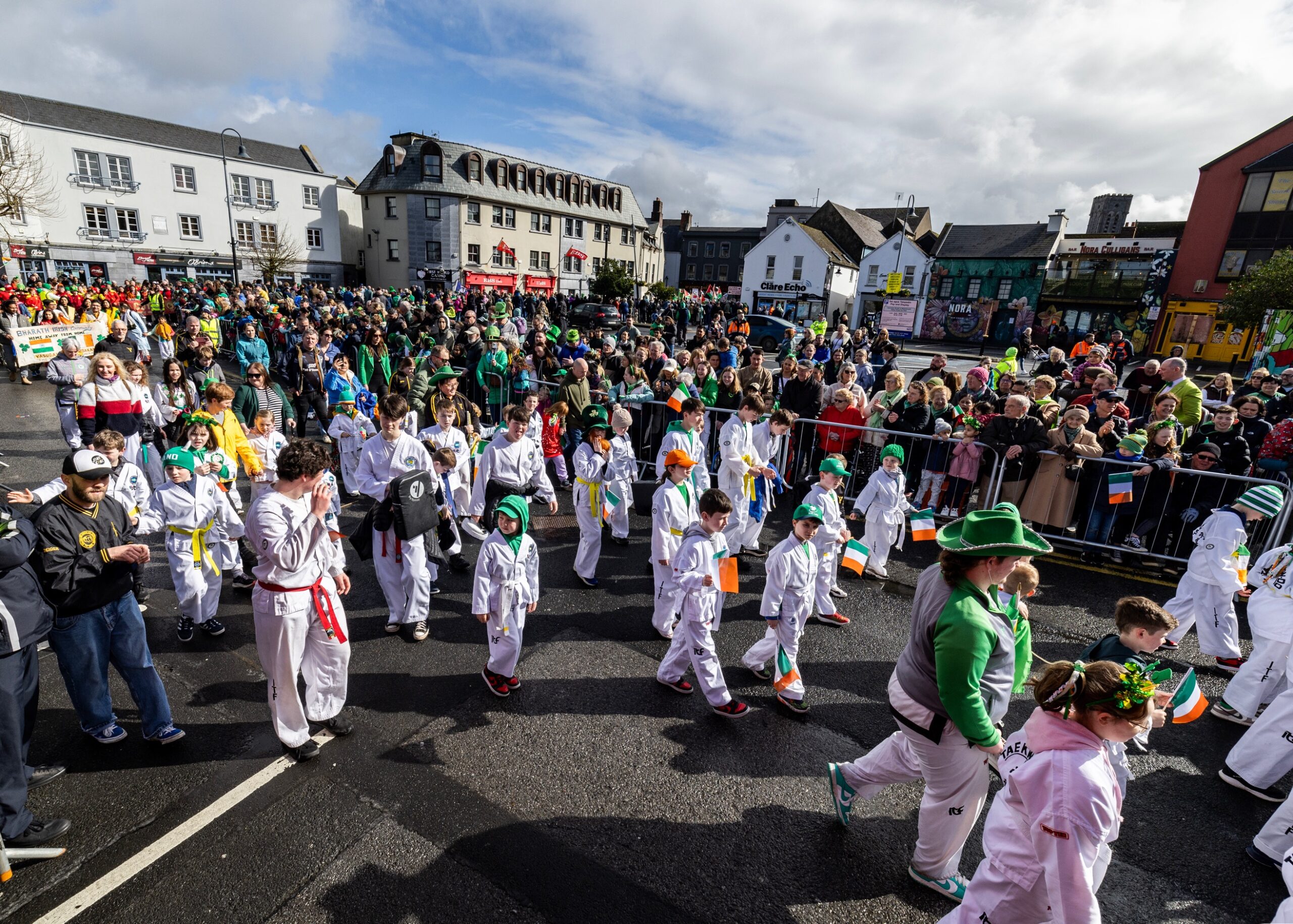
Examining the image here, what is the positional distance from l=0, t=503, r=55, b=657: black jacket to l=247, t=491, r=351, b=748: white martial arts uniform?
0.99 metres

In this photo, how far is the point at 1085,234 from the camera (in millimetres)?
41000

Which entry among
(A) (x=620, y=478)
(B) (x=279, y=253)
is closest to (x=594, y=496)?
(A) (x=620, y=478)

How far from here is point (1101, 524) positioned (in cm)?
783

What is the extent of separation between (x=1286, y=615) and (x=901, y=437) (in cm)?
485

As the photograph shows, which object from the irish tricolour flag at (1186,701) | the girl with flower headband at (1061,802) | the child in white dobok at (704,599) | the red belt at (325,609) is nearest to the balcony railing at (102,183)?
the red belt at (325,609)

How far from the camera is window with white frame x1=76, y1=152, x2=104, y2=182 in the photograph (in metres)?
37.1

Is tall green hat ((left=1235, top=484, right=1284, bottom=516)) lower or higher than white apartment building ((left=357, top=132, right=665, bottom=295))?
lower

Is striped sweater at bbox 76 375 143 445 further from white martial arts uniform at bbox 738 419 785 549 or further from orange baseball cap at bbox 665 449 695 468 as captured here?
white martial arts uniform at bbox 738 419 785 549

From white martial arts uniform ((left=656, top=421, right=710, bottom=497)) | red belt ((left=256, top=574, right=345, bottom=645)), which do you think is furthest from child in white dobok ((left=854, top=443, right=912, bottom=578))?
red belt ((left=256, top=574, right=345, bottom=645))

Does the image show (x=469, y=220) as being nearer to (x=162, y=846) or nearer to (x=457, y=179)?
(x=457, y=179)

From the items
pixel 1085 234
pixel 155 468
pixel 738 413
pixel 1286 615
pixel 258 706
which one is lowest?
pixel 258 706

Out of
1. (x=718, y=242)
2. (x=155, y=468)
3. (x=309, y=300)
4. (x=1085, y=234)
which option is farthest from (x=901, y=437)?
(x=718, y=242)

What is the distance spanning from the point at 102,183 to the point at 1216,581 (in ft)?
175

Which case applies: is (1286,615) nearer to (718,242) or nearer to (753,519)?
(753,519)
